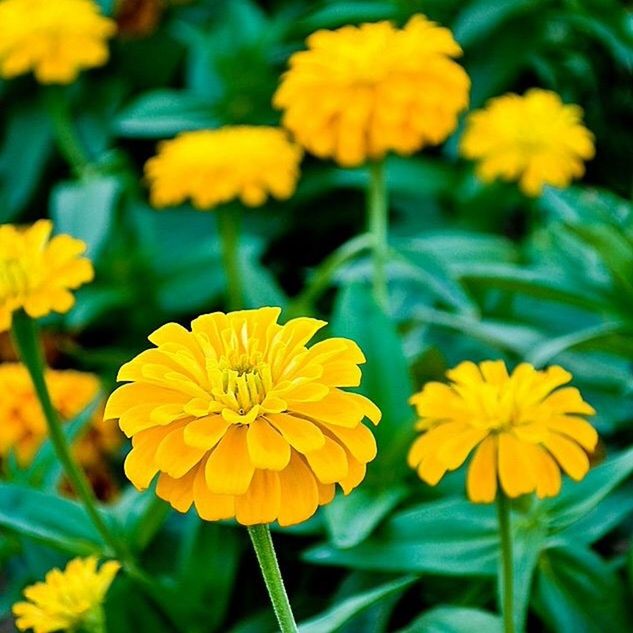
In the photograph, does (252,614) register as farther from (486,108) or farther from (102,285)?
(486,108)

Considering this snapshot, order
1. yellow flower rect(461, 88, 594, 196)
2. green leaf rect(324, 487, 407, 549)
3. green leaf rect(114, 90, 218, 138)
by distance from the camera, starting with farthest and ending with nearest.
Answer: green leaf rect(114, 90, 218, 138)
yellow flower rect(461, 88, 594, 196)
green leaf rect(324, 487, 407, 549)

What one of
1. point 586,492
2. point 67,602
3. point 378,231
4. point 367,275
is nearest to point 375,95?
point 378,231

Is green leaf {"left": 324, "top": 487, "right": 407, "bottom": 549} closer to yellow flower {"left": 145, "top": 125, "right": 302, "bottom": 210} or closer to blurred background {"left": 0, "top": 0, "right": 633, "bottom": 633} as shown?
blurred background {"left": 0, "top": 0, "right": 633, "bottom": 633}

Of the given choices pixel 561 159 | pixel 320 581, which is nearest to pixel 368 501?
pixel 320 581

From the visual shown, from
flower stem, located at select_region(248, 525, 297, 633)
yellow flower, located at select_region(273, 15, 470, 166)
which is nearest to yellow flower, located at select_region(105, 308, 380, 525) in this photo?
flower stem, located at select_region(248, 525, 297, 633)

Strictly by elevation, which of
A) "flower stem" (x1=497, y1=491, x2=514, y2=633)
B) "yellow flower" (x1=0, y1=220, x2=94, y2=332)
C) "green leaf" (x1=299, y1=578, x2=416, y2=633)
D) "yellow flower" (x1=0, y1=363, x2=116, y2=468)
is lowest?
"yellow flower" (x1=0, y1=363, x2=116, y2=468)
